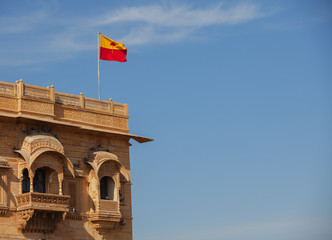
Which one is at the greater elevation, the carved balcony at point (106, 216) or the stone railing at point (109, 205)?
the stone railing at point (109, 205)

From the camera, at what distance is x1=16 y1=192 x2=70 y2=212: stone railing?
1287 inches

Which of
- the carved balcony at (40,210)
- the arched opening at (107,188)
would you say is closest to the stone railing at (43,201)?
the carved balcony at (40,210)

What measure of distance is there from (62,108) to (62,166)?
2846 mm

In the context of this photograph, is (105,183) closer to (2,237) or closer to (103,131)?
(103,131)

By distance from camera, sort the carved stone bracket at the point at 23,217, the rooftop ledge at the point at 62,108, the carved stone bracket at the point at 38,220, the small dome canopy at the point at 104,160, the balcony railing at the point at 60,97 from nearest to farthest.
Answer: the carved stone bracket at the point at 23,217 < the carved stone bracket at the point at 38,220 < the rooftop ledge at the point at 62,108 < the balcony railing at the point at 60,97 < the small dome canopy at the point at 104,160

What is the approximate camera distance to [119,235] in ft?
121

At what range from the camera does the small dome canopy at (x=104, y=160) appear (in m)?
35.8

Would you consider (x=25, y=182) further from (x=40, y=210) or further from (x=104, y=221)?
(x=104, y=221)

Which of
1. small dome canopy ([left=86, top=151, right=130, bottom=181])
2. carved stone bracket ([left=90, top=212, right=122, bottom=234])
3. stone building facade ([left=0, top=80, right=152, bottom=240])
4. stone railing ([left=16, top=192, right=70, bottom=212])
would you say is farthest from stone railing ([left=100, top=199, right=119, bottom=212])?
stone railing ([left=16, top=192, right=70, bottom=212])

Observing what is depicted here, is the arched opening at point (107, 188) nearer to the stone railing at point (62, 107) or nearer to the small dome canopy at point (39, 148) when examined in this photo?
the stone railing at point (62, 107)

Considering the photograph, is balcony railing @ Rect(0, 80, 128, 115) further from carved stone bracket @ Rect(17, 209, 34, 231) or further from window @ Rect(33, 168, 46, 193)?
carved stone bracket @ Rect(17, 209, 34, 231)

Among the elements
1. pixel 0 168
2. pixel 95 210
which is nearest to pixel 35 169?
pixel 0 168

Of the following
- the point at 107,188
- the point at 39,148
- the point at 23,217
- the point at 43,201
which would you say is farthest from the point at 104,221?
the point at 39,148

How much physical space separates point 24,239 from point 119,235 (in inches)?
208
